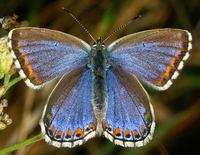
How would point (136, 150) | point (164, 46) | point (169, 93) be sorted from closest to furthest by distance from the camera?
point (164, 46) → point (136, 150) → point (169, 93)

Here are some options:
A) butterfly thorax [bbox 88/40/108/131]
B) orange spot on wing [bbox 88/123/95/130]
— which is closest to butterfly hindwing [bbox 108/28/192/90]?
butterfly thorax [bbox 88/40/108/131]

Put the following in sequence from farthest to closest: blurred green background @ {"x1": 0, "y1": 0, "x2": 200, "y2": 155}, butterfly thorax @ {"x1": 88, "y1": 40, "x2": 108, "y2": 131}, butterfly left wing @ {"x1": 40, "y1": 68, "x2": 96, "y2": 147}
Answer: blurred green background @ {"x1": 0, "y1": 0, "x2": 200, "y2": 155}
butterfly thorax @ {"x1": 88, "y1": 40, "x2": 108, "y2": 131}
butterfly left wing @ {"x1": 40, "y1": 68, "x2": 96, "y2": 147}

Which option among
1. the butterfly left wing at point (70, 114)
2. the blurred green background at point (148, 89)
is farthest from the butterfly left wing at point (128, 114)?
the blurred green background at point (148, 89)

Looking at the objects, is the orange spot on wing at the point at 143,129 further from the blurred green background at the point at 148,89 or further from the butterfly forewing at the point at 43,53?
the blurred green background at the point at 148,89

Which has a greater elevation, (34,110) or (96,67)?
(96,67)

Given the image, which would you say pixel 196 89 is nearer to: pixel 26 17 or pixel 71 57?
pixel 26 17

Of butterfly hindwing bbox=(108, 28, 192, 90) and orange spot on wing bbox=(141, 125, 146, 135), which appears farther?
butterfly hindwing bbox=(108, 28, 192, 90)

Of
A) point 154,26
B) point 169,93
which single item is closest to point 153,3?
point 154,26

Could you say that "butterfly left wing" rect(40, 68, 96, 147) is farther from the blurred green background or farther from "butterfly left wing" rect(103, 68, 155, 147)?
the blurred green background
